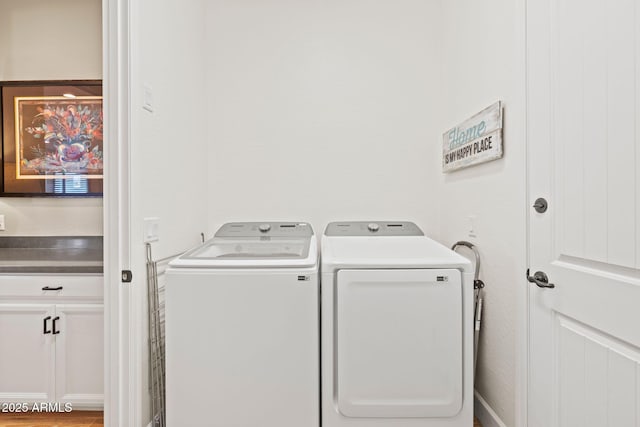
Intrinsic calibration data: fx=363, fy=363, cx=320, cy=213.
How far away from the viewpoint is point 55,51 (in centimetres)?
244

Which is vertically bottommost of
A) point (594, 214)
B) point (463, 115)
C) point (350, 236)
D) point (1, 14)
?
point (350, 236)

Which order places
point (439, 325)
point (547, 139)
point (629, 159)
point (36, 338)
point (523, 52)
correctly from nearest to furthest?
1. point (629, 159)
2. point (547, 139)
3. point (523, 52)
4. point (439, 325)
5. point (36, 338)

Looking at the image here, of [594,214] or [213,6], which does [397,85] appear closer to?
[213,6]

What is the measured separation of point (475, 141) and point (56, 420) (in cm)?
275

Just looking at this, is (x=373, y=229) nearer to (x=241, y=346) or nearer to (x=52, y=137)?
(x=241, y=346)

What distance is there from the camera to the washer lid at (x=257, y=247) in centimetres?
168

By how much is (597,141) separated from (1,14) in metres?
3.48

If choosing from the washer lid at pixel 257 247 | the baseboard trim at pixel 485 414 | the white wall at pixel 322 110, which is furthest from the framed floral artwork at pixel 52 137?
the baseboard trim at pixel 485 414

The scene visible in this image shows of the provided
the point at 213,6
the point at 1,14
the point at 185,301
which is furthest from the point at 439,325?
the point at 1,14

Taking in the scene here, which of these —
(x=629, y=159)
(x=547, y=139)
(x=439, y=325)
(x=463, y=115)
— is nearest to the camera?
(x=629, y=159)

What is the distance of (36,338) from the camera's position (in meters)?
1.94

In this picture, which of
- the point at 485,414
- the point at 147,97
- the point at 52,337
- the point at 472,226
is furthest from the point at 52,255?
the point at 485,414

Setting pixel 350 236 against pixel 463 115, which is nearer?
pixel 463 115

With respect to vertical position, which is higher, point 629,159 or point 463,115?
point 463,115
